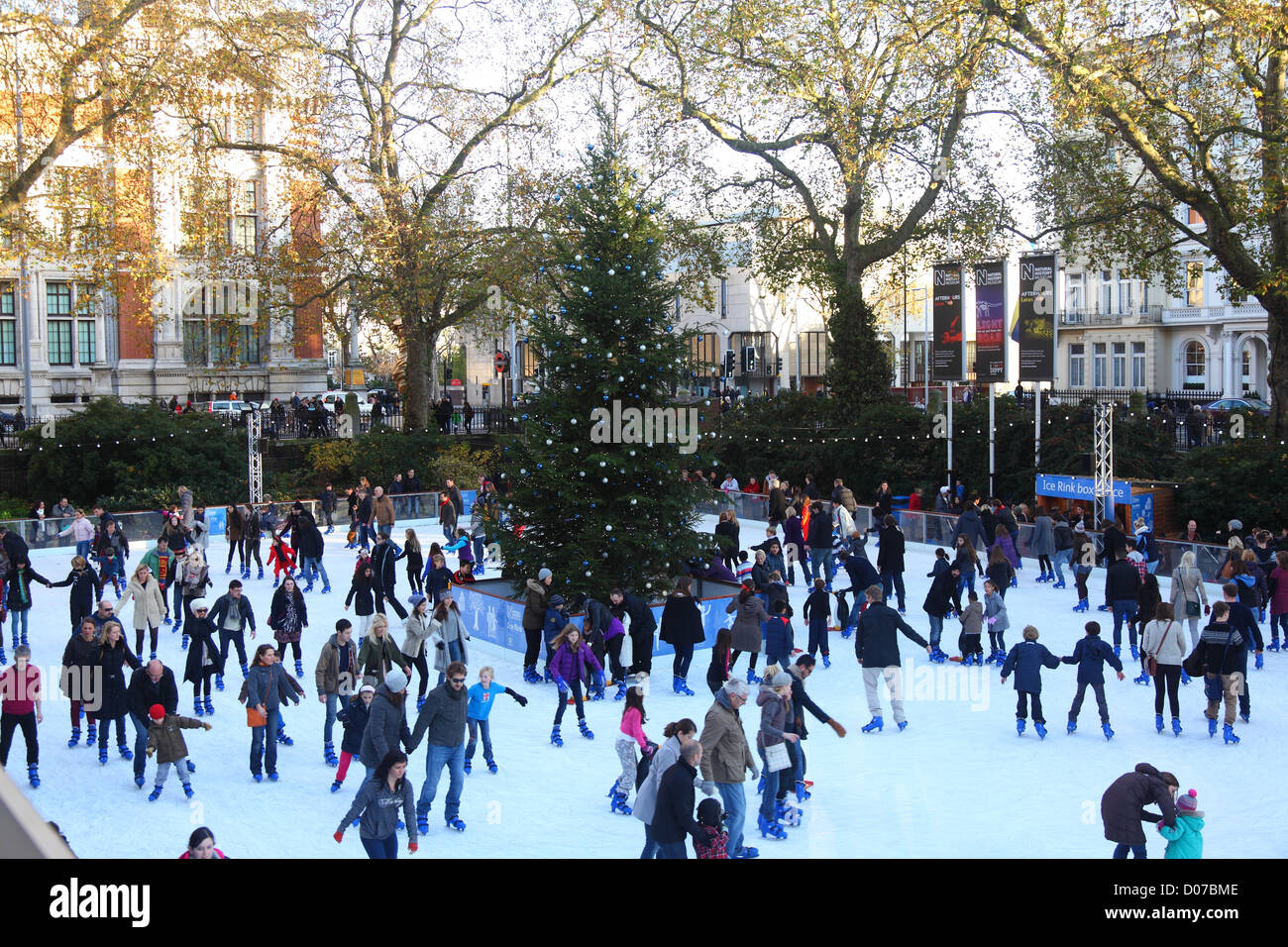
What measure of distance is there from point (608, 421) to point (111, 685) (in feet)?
25.2

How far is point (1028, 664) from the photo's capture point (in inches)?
452

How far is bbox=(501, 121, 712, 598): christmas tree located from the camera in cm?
1625

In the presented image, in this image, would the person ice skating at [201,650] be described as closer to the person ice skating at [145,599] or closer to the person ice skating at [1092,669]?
the person ice skating at [145,599]

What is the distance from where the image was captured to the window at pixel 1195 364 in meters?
53.2

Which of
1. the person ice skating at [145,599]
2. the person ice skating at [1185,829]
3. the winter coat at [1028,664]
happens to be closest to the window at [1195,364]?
the winter coat at [1028,664]

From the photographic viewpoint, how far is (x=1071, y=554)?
1984cm

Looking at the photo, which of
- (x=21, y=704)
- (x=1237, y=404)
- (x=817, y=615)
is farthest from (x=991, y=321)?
(x=21, y=704)

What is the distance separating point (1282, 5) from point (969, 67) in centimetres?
645

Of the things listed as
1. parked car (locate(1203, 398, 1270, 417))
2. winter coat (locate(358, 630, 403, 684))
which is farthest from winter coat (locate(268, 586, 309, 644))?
parked car (locate(1203, 398, 1270, 417))

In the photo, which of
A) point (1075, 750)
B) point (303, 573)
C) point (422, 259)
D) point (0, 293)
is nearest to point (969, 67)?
point (422, 259)

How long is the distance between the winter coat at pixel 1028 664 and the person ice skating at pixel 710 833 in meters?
5.35

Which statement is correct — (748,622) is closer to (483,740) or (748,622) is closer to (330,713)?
(483,740)

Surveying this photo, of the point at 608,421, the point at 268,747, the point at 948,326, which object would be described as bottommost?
the point at 268,747

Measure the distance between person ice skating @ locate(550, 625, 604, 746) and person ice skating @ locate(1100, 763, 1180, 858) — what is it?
5.35m
